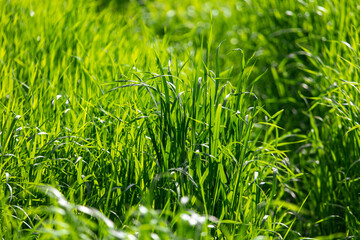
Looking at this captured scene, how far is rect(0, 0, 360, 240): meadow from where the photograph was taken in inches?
74.6

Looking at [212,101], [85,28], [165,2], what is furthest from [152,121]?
[165,2]

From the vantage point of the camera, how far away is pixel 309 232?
261 cm

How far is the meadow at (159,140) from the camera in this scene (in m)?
1.89

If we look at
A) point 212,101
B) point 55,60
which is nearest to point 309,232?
point 212,101

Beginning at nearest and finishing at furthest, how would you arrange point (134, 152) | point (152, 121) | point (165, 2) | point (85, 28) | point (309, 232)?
point (134, 152) → point (152, 121) → point (309, 232) → point (85, 28) → point (165, 2)

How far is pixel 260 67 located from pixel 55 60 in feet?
5.82

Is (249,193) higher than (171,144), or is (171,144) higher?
(171,144)

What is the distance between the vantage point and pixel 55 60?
3.12 meters

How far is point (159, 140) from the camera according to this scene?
2088 millimetres

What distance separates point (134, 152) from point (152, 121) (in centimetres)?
21

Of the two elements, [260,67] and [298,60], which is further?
[260,67]

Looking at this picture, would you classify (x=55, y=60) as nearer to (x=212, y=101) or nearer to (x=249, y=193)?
(x=212, y=101)

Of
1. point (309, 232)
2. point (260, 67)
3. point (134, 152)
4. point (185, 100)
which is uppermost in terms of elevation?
point (185, 100)

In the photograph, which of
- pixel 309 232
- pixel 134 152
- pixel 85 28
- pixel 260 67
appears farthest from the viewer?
pixel 260 67
